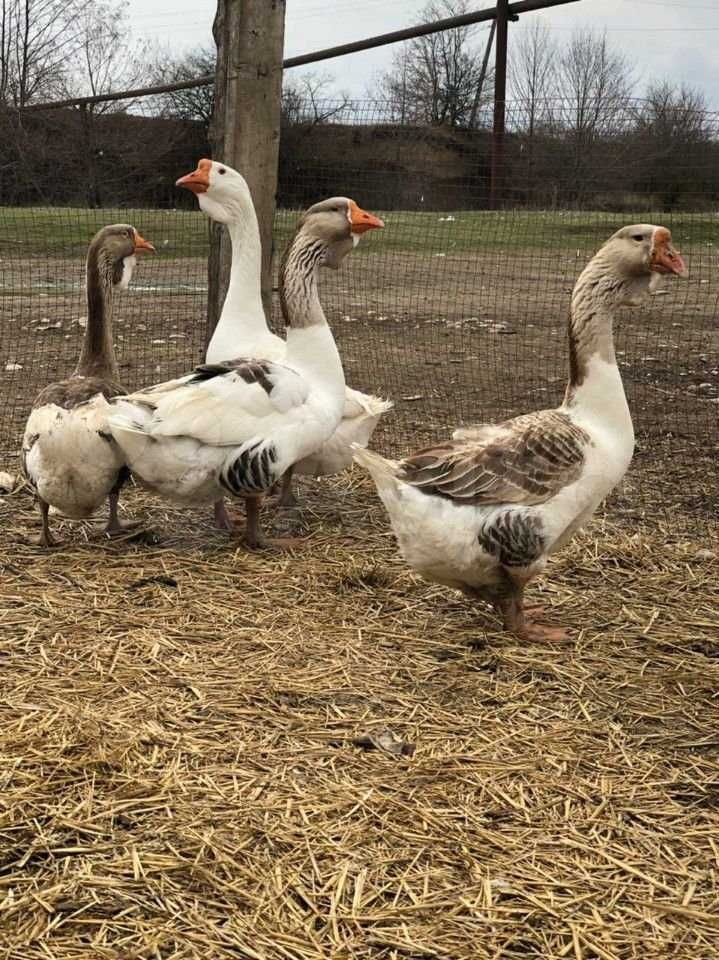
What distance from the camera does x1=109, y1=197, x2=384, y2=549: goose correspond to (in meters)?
4.86

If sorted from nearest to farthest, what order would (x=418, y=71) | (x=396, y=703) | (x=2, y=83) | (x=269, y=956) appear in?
(x=269, y=956) → (x=396, y=703) → (x=418, y=71) → (x=2, y=83)

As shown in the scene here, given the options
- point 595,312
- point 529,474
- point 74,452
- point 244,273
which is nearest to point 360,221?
point 244,273

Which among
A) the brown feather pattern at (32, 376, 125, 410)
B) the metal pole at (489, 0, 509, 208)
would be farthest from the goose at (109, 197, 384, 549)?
the metal pole at (489, 0, 509, 208)

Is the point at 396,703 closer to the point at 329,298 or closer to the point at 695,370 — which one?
the point at 695,370

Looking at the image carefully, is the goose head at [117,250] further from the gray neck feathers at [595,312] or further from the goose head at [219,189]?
the gray neck feathers at [595,312]

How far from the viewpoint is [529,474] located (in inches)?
161

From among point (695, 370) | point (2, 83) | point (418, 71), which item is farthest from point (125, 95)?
point (2, 83)

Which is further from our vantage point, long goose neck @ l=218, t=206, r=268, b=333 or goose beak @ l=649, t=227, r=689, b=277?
long goose neck @ l=218, t=206, r=268, b=333

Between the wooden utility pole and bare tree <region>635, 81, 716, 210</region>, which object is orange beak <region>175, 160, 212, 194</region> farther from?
bare tree <region>635, 81, 716, 210</region>

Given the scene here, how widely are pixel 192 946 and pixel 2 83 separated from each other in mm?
21070

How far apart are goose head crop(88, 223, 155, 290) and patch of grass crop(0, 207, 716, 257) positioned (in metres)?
2.44

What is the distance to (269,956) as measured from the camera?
7.70ft

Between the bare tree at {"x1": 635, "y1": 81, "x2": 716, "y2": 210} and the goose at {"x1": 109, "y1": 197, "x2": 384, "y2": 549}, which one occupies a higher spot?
the bare tree at {"x1": 635, "y1": 81, "x2": 716, "y2": 210}

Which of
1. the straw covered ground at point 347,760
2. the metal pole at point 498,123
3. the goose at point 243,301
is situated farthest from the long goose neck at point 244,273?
the metal pole at point 498,123
